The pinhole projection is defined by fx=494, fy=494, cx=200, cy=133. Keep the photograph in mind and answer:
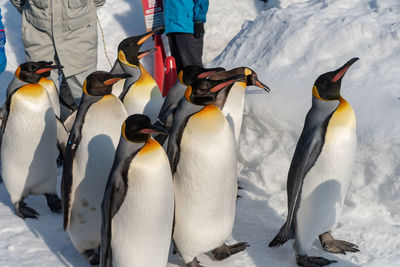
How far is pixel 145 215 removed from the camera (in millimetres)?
2254

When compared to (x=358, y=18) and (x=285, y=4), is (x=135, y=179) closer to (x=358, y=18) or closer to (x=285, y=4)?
(x=358, y=18)

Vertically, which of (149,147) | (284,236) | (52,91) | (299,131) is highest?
(149,147)

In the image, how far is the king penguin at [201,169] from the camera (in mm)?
2494

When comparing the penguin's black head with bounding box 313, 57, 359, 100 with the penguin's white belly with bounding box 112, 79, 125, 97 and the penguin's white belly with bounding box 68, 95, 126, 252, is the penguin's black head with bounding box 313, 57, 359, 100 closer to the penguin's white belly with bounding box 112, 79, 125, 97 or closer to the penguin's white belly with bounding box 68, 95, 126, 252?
the penguin's white belly with bounding box 68, 95, 126, 252

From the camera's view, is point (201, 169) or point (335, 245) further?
point (335, 245)

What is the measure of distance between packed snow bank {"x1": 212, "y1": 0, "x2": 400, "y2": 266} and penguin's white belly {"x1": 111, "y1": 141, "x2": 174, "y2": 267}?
1.01 m

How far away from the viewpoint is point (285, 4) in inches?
291

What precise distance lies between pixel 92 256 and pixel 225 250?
29.3 inches

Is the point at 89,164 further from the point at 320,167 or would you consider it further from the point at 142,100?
the point at 320,167

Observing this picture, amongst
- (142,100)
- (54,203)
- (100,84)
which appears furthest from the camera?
(142,100)

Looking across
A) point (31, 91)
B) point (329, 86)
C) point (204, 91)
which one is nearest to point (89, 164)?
point (204, 91)

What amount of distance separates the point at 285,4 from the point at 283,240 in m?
5.39

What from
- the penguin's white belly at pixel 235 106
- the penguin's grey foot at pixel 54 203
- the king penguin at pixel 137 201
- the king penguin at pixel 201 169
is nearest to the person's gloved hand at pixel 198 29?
the penguin's white belly at pixel 235 106

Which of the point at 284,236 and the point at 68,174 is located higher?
the point at 68,174
